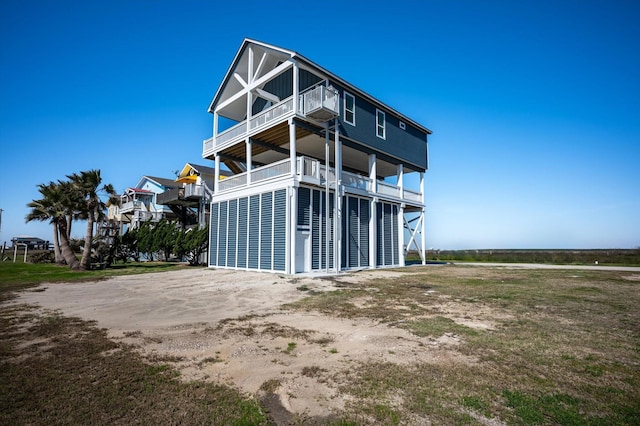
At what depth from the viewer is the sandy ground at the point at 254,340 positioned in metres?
3.77

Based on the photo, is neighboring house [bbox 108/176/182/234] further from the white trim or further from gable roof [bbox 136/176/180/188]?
the white trim

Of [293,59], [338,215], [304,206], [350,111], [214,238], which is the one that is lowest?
[214,238]

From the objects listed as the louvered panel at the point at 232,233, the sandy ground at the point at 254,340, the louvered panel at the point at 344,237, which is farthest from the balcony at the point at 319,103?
the sandy ground at the point at 254,340

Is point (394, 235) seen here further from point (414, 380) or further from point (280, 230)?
point (414, 380)

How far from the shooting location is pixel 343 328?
20.1ft

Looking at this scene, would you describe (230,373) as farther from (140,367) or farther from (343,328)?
A: (343,328)

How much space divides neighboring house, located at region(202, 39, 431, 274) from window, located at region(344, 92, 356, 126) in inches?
2.3

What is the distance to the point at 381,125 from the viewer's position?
21.7 metres

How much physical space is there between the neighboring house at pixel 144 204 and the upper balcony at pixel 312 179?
25.9 meters

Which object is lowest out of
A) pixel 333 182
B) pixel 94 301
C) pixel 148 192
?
pixel 94 301

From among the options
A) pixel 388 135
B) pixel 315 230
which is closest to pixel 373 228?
pixel 315 230

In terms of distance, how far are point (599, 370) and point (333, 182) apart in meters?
14.1

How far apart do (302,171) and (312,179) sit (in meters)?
0.72

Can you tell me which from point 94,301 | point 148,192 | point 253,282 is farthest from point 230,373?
point 148,192
